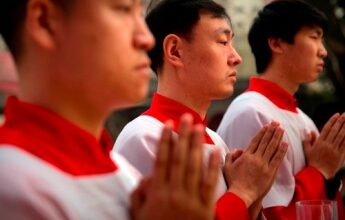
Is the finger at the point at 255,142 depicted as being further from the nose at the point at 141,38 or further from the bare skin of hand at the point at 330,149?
the nose at the point at 141,38

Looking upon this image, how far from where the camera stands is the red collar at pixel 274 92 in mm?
2303

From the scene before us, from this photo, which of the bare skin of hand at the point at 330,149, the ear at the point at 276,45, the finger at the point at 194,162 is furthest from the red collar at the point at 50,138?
the ear at the point at 276,45

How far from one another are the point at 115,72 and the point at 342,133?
1312 mm

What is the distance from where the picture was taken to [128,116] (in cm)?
401

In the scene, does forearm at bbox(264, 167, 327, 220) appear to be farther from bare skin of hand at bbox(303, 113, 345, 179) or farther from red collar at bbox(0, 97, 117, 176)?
red collar at bbox(0, 97, 117, 176)

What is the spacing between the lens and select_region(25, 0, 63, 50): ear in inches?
39.5

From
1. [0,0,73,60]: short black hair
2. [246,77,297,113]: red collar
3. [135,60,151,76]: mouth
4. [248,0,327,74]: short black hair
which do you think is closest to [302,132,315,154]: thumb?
[246,77,297,113]: red collar

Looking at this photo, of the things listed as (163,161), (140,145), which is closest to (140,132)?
(140,145)

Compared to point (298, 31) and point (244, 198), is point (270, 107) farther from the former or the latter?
point (244, 198)

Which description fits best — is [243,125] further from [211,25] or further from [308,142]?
[211,25]

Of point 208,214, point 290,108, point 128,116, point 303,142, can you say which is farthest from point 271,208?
point 128,116

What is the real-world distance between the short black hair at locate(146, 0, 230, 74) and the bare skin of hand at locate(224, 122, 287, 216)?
0.38m

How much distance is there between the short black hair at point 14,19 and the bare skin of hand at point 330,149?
134cm

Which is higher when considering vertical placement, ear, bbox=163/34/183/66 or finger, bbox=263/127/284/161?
ear, bbox=163/34/183/66
